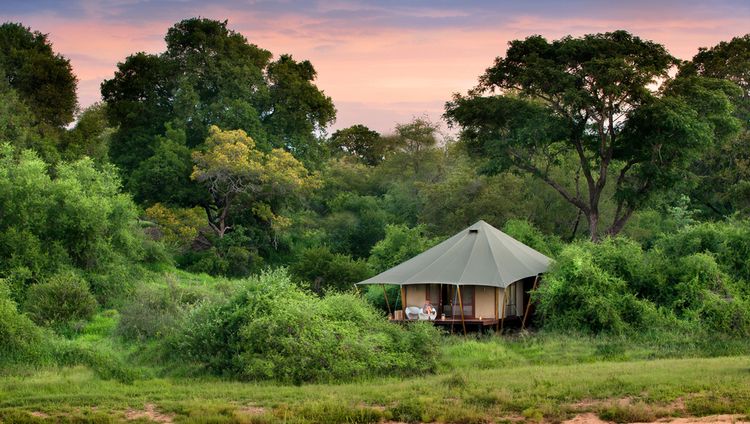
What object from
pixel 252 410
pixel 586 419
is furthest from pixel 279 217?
pixel 586 419

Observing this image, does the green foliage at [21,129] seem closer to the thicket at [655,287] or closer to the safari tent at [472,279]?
the safari tent at [472,279]

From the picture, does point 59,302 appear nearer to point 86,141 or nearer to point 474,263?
Answer: point 474,263

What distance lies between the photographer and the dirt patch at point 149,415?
18.7 meters

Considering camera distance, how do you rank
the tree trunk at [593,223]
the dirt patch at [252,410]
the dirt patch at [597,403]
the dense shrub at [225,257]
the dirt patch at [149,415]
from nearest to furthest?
1. the dirt patch at [597,403]
2. the dirt patch at [149,415]
3. the dirt patch at [252,410]
4. the tree trunk at [593,223]
5. the dense shrub at [225,257]

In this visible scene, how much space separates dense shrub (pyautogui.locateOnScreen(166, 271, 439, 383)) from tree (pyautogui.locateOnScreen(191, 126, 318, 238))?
918 inches

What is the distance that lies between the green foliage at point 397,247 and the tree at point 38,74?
57.0ft

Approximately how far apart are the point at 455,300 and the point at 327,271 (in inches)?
345

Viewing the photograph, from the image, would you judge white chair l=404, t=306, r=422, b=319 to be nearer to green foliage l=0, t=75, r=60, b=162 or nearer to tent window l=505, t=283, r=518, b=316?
tent window l=505, t=283, r=518, b=316

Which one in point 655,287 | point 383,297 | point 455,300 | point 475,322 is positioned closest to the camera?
point 655,287

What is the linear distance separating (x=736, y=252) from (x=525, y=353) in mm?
10351

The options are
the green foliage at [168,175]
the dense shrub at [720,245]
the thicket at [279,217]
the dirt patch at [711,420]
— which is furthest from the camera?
the green foliage at [168,175]

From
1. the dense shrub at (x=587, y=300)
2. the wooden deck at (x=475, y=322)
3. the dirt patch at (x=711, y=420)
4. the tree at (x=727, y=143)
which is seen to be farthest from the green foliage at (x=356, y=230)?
the dirt patch at (x=711, y=420)

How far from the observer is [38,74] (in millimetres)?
47656

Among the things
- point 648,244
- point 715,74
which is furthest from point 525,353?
point 715,74
